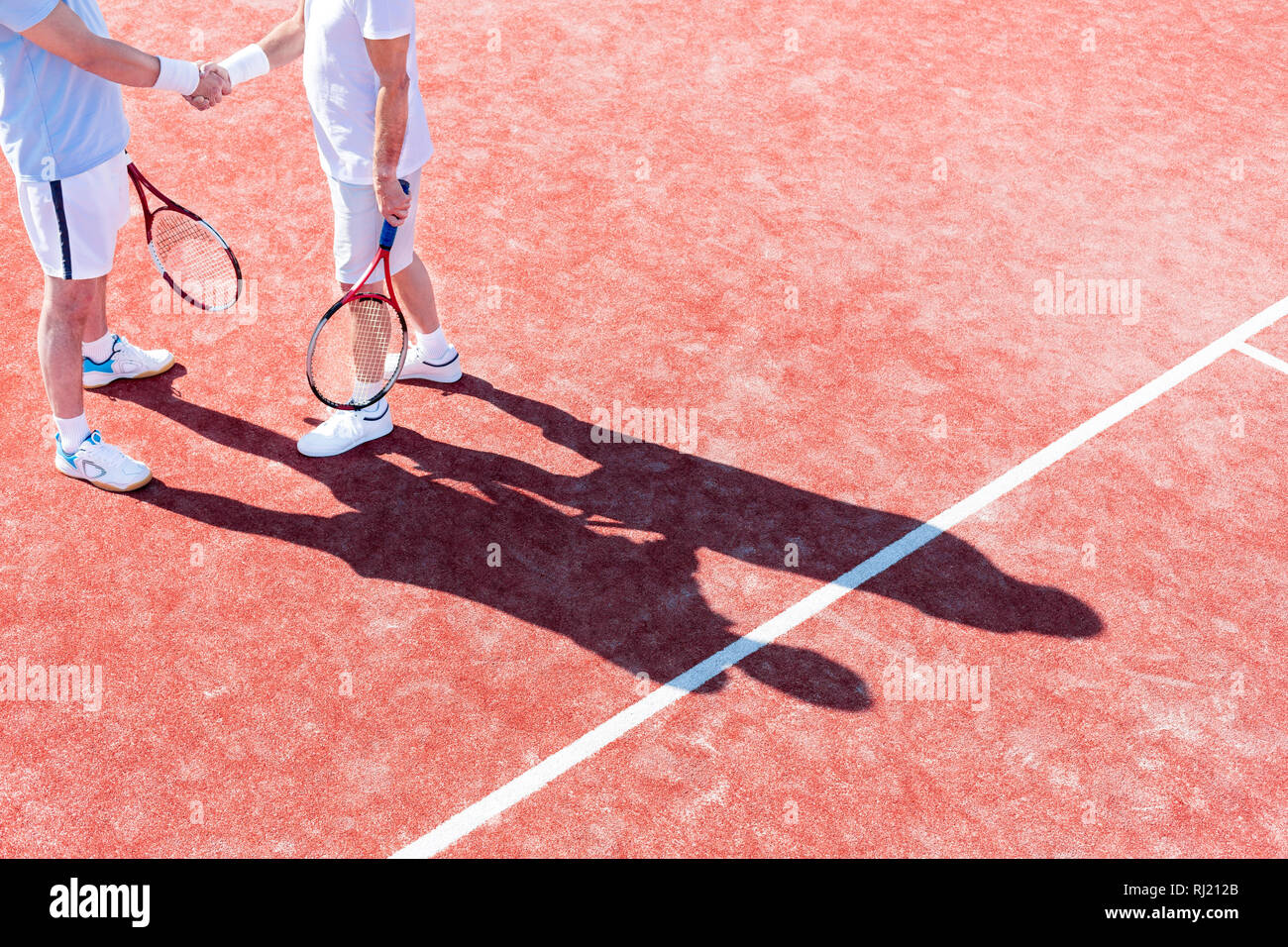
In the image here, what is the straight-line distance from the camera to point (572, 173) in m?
8.43

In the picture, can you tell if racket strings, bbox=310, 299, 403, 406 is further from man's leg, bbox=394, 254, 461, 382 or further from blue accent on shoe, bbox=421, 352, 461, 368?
blue accent on shoe, bbox=421, 352, 461, 368

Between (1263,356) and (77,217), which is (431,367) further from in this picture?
(1263,356)

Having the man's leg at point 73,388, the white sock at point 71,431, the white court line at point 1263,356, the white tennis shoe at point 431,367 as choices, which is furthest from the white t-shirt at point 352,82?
the white court line at point 1263,356

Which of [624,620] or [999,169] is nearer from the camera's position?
[624,620]

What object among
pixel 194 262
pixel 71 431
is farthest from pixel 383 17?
pixel 71 431

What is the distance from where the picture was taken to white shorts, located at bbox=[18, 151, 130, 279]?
5.23 metres

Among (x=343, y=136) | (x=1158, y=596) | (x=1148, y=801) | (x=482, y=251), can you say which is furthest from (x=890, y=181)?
(x=1148, y=801)

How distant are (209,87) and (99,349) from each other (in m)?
1.69

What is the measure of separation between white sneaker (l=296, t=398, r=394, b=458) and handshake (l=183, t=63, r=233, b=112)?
1.64m

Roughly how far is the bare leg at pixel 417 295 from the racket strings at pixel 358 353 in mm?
502

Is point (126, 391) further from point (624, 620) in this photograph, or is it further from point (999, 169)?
point (999, 169)

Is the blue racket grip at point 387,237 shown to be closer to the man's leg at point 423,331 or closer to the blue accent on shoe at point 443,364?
the man's leg at point 423,331

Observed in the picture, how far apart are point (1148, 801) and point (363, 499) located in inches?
151

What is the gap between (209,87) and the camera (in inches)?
218
